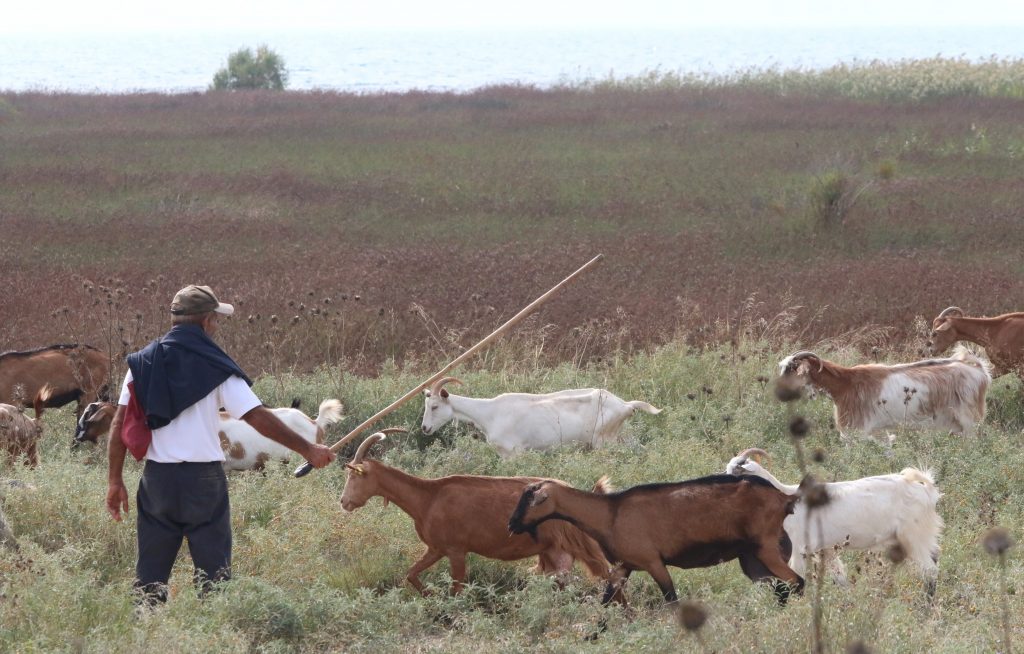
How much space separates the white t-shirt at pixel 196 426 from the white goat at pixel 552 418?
Answer: 3.82 m

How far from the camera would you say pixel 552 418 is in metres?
10.0

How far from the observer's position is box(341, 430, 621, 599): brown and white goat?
23.3 ft

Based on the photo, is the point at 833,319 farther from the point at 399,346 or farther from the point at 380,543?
the point at 380,543

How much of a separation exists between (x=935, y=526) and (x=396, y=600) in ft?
9.92

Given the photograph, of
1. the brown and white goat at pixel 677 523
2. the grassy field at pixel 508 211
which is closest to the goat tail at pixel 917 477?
the brown and white goat at pixel 677 523

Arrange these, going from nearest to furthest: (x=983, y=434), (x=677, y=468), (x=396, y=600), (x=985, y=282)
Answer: (x=396, y=600)
(x=677, y=468)
(x=983, y=434)
(x=985, y=282)

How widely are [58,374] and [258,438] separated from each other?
2244 millimetres

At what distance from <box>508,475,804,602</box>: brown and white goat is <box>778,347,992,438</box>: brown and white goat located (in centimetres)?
371

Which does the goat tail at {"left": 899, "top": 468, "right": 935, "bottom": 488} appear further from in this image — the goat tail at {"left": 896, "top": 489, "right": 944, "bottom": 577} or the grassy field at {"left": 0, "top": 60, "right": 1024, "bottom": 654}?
the grassy field at {"left": 0, "top": 60, "right": 1024, "bottom": 654}

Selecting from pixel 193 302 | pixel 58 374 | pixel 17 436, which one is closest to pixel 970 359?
pixel 193 302

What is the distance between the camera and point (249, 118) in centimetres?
3600

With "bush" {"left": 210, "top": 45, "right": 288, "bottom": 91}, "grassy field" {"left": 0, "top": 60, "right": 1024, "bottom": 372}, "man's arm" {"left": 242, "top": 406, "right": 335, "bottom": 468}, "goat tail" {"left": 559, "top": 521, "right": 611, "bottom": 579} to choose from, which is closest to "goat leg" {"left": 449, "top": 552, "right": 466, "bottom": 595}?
"goat tail" {"left": 559, "top": 521, "right": 611, "bottom": 579}

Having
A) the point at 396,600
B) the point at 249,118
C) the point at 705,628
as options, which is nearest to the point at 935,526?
the point at 705,628

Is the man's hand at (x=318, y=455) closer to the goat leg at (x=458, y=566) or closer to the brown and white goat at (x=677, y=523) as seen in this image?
the brown and white goat at (x=677, y=523)
